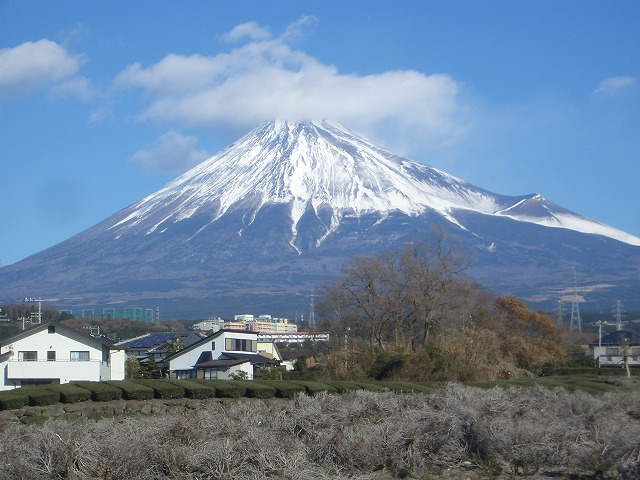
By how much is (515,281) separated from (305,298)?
43.9 m

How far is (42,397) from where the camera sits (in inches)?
848

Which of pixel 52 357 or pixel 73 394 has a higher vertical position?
pixel 52 357

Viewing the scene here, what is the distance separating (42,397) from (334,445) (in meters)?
11.7

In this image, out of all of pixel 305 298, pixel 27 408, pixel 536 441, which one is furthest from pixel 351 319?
pixel 305 298

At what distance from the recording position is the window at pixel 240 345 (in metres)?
54.5

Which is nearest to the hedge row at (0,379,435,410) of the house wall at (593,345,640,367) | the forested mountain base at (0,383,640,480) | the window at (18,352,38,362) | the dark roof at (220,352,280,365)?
the forested mountain base at (0,383,640,480)

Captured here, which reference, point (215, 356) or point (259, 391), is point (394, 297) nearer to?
point (215, 356)

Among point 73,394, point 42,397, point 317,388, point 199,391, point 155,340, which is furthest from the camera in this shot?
point 155,340

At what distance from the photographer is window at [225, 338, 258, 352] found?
5453cm

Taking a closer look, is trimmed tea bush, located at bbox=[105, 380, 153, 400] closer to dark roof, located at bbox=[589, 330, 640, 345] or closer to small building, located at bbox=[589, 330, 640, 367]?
small building, located at bbox=[589, 330, 640, 367]

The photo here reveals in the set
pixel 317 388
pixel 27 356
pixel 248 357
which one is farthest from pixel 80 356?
pixel 317 388

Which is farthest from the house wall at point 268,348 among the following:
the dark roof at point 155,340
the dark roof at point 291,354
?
the dark roof at point 155,340

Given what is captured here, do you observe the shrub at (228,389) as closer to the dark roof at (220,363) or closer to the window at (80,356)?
the window at (80,356)

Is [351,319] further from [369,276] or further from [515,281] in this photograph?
[515,281]
